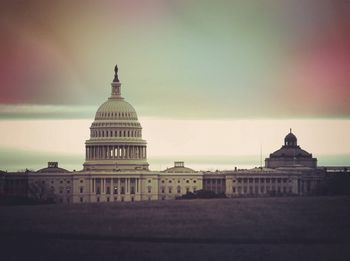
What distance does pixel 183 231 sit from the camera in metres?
99.8

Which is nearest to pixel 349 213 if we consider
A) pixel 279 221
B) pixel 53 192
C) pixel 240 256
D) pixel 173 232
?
pixel 279 221

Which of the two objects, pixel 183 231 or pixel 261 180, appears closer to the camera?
pixel 183 231

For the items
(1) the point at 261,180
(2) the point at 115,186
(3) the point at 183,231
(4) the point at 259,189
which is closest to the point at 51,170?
(2) the point at 115,186

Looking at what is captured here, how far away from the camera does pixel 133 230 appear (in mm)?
100438

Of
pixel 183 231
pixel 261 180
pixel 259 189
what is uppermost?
pixel 261 180

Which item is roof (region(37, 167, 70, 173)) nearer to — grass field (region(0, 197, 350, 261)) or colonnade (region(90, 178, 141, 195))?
colonnade (region(90, 178, 141, 195))

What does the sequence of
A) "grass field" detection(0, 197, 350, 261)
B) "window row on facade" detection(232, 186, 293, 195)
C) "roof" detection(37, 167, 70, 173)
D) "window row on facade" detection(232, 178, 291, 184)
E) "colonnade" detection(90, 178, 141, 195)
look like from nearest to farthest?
"grass field" detection(0, 197, 350, 261)
"window row on facade" detection(232, 186, 293, 195)
"roof" detection(37, 167, 70, 173)
"colonnade" detection(90, 178, 141, 195)
"window row on facade" detection(232, 178, 291, 184)

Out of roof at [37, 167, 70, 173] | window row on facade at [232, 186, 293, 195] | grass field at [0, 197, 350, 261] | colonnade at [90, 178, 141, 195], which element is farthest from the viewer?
colonnade at [90, 178, 141, 195]

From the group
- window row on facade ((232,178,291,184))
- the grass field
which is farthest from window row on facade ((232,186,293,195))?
the grass field

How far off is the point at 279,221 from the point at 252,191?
92.9 meters

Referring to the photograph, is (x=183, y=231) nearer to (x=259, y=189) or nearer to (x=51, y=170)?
(x=259, y=189)

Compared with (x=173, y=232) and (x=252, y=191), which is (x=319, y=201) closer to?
(x=173, y=232)

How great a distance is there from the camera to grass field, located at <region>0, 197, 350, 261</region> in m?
88.8

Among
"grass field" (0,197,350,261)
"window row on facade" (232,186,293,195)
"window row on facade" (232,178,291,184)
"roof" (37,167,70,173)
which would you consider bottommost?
"grass field" (0,197,350,261)
